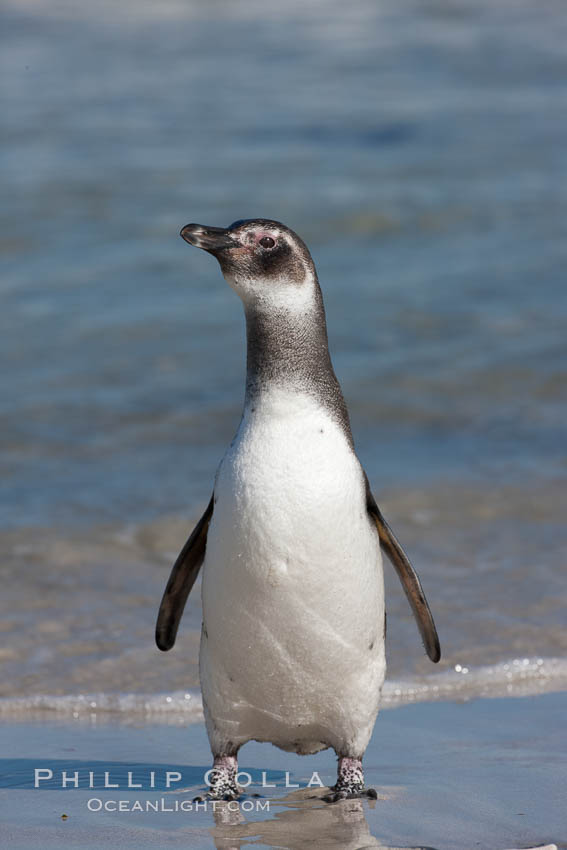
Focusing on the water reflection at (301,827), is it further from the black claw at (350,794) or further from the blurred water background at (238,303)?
the blurred water background at (238,303)

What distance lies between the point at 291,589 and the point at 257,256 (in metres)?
0.76

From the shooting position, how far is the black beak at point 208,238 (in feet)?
9.61

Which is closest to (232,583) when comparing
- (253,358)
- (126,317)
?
(253,358)

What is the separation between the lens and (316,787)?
3.23 m

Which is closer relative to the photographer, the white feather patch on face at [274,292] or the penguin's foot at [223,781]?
the white feather patch on face at [274,292]

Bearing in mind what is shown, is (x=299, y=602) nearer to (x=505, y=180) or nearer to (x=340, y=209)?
(x=340, y=209)

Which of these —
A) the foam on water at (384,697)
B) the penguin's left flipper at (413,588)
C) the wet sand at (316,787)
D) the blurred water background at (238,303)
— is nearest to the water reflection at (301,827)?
the wet sand at (316,787)

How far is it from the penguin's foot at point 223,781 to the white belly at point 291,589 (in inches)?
2.0

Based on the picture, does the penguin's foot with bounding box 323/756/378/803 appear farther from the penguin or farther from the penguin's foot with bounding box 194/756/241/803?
the penguin's foot with bounding box 194/756/241/803

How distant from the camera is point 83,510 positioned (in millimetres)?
6020

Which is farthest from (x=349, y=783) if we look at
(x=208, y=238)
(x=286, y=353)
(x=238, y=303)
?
(x=238, y=303)

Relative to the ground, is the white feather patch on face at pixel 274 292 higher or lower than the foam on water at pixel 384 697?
higher

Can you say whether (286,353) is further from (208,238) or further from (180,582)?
(180,582)

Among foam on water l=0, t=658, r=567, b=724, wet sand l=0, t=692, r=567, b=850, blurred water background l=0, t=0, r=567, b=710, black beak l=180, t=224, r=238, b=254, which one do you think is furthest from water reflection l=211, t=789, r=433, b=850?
black beak l=180, t=224, r=238, b=254
